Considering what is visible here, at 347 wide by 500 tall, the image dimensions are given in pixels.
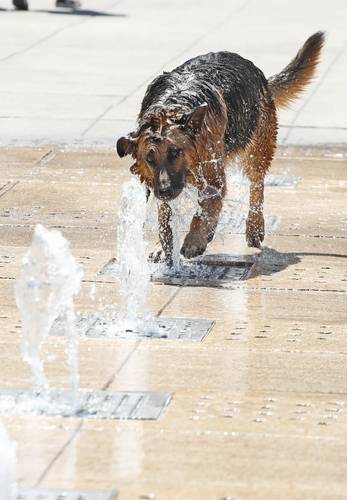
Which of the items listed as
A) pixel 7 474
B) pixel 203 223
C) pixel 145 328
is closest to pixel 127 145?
pixel 203 223

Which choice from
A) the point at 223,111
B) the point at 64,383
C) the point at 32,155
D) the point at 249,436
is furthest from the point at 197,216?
the point at 32,155

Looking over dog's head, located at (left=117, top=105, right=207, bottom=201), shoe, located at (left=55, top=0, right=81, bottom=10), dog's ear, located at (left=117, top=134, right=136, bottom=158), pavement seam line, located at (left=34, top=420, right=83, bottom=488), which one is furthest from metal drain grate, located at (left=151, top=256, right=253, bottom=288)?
shoe, located at (left=55, top=0, right=81, bottom=10)

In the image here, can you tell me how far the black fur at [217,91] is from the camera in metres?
8.95

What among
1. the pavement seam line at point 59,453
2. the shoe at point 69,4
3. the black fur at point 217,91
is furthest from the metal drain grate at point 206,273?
the shoe at point 69,4

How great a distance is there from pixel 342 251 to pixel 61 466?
4.11m

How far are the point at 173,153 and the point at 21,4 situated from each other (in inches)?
541

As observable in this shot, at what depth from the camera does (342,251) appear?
9.73 metres

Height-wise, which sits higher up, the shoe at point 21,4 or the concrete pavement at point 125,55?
the concrete pavement at point 125,55

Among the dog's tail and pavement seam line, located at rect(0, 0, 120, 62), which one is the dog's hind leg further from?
pavement seam line, located at rect(0, 0, 120, 62)

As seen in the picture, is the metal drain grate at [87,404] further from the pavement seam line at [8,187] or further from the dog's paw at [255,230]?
the pavement seam line at [8,187]

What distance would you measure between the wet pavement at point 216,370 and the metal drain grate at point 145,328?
3.5 inches

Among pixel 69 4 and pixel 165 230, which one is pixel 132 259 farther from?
pixel 69 4

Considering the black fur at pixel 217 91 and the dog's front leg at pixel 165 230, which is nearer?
the black fur at pixel 217 91

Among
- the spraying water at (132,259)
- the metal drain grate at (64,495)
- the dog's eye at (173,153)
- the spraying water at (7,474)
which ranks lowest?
the spraying water at (132,259)
